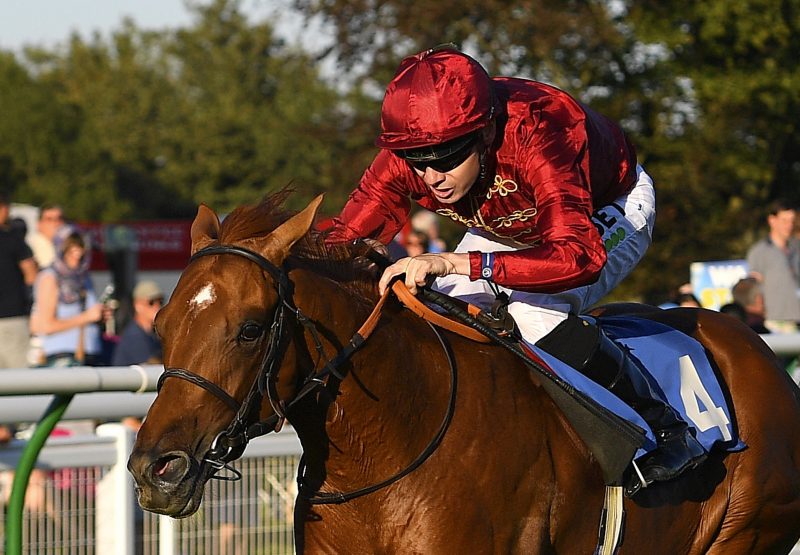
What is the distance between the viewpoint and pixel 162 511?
114 inches

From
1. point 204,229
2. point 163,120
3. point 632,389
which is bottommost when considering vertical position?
point 163,120

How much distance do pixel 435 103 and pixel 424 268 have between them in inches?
16.6

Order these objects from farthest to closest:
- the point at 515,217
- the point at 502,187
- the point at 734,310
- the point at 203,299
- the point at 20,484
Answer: the point at 734,310 → the point at 20,484 → the point at 515,217 → the point at 502,187 → the point at 203,299

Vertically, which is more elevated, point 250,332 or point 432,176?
point 432,176

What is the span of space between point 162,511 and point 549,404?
118 centimetres

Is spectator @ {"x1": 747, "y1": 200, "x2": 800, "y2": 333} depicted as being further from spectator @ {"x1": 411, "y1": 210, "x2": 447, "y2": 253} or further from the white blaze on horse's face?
the white blaze on horse's face

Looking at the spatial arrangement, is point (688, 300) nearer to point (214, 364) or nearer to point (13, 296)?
point (13, 296)

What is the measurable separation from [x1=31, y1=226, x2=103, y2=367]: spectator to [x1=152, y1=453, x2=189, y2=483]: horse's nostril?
5057mm

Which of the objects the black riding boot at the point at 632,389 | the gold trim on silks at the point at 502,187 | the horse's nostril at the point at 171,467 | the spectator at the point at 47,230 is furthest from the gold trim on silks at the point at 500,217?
the spectator at the point at 47,230

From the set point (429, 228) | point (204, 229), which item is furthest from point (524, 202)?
point (429, 228)

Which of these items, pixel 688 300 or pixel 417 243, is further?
pixel 417 243

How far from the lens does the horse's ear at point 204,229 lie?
3.22 metres

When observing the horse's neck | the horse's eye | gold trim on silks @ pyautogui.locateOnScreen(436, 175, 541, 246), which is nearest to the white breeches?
gold trim on silks @ pyautogui.locateOnScreen(436, 175, 541, 246)

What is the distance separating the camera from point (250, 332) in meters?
3.02
